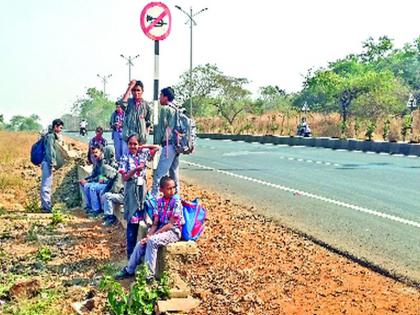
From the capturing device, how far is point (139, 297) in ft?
19.3

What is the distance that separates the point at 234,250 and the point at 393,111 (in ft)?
144

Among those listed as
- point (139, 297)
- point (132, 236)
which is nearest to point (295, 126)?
point (132, 236)

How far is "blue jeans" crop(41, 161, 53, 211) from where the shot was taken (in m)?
12.8

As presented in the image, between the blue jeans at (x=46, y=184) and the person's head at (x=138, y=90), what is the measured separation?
3.12 meters

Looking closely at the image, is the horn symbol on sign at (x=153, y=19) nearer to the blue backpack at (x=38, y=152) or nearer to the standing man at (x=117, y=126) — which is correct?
the standing man at (x=117, y=126)

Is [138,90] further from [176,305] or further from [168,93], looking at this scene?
[176,305]

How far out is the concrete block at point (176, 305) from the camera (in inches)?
224

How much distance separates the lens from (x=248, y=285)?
6117mm

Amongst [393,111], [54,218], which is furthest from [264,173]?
[393,111]

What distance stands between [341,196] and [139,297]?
7288 mm

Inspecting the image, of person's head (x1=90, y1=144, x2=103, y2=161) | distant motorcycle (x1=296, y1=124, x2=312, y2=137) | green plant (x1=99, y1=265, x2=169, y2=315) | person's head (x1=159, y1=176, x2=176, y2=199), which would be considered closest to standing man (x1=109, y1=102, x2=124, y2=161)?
person's head (x1=90, y1=144, x2=103, y2=161)

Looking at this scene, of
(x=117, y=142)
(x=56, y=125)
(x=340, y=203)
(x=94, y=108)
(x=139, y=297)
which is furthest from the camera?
(x=94, y=108)

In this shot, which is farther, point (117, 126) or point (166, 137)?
point (117, 126)

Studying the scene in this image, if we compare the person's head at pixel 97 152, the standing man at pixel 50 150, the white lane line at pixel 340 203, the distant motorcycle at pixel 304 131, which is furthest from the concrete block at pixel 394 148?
the standing man at pixel 50 150
